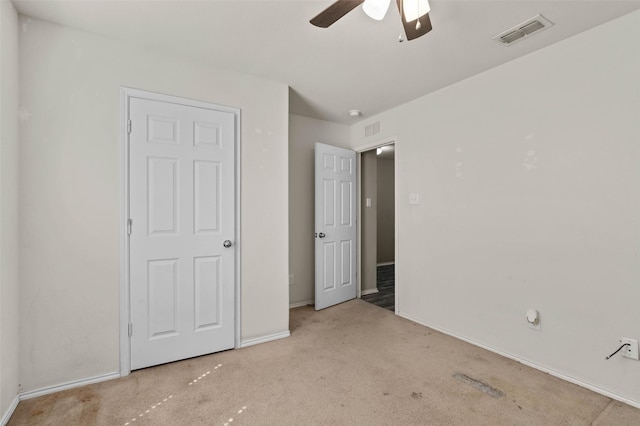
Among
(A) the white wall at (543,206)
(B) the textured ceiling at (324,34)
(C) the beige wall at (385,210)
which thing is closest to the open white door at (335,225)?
(A) the white wall at (543,206)

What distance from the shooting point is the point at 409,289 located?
354 centimetres

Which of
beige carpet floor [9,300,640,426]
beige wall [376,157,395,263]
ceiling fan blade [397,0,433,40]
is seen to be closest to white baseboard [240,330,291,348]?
beige carpet floor [9,300,640,426]

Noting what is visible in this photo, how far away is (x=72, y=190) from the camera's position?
2.16 m

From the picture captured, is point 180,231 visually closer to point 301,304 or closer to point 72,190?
point 72,190

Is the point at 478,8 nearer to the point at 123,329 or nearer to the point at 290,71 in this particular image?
the point at 290,71

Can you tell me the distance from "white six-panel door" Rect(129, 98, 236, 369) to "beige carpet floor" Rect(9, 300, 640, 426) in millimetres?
223

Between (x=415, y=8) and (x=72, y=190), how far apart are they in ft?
8.03

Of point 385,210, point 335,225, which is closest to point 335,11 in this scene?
point 335,225

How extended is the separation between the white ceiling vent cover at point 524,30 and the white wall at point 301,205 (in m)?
2.35

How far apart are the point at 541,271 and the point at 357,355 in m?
1.62

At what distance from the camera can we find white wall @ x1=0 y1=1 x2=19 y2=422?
70.4 inches

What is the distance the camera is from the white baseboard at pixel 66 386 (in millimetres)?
2017

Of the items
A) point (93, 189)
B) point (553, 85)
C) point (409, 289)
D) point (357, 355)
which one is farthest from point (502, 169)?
point (93, 189)

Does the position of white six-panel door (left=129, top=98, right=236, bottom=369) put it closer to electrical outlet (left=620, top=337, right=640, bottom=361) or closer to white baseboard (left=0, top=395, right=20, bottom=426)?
white baseboard (left=0, top=395, right=20, bottom=426)
